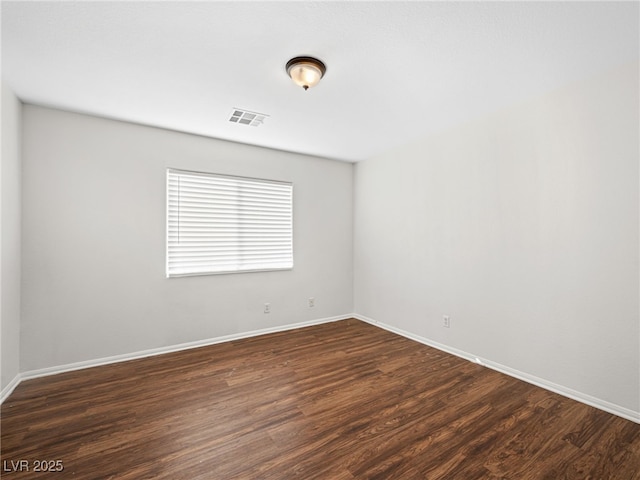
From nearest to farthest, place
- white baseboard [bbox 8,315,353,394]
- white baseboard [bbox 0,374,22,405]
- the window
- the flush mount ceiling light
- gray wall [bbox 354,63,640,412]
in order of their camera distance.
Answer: the flush mount ceiling light < gray wall [bbox 354,63,640,412] < white baseboard [bbox 0,374,22,405] < white baseboard [bbox 8,315,353,394] < the window

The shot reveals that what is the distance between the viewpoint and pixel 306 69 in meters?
2.08

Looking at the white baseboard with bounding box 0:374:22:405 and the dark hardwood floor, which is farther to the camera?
the white baseboard with bounding box 0:374:22:405

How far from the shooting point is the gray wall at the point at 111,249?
277cm

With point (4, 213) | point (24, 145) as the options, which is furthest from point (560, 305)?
point (24, 145)

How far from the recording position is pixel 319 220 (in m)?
4.53

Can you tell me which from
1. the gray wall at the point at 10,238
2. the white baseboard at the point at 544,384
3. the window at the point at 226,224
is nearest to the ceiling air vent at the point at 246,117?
the window at the point at 226,224

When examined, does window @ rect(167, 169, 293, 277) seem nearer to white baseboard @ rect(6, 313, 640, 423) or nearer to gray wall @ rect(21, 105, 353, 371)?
gray wall @ rect(21, 105, 353, 371)

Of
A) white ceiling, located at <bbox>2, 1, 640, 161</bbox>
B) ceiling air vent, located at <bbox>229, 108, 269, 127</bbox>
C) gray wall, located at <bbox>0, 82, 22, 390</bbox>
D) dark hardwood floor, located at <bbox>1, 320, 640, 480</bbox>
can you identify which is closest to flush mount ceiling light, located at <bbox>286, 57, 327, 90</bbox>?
white ceiling, located at <bbox>2, 1, 640, 161</bbox>

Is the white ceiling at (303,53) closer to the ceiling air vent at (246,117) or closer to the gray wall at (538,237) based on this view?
the ceiling air vent at (246,117)

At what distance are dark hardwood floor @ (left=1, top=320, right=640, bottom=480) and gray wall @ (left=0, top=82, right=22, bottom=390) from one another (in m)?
0.36

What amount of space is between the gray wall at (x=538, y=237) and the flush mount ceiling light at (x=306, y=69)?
1985mm

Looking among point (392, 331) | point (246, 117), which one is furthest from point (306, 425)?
point (246, 117)

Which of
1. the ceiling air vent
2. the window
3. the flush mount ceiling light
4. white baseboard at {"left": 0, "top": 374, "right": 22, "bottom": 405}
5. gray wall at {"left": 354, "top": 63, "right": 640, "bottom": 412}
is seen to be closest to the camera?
the flush mount ceiling light

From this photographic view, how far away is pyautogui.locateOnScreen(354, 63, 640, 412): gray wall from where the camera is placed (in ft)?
7.07
